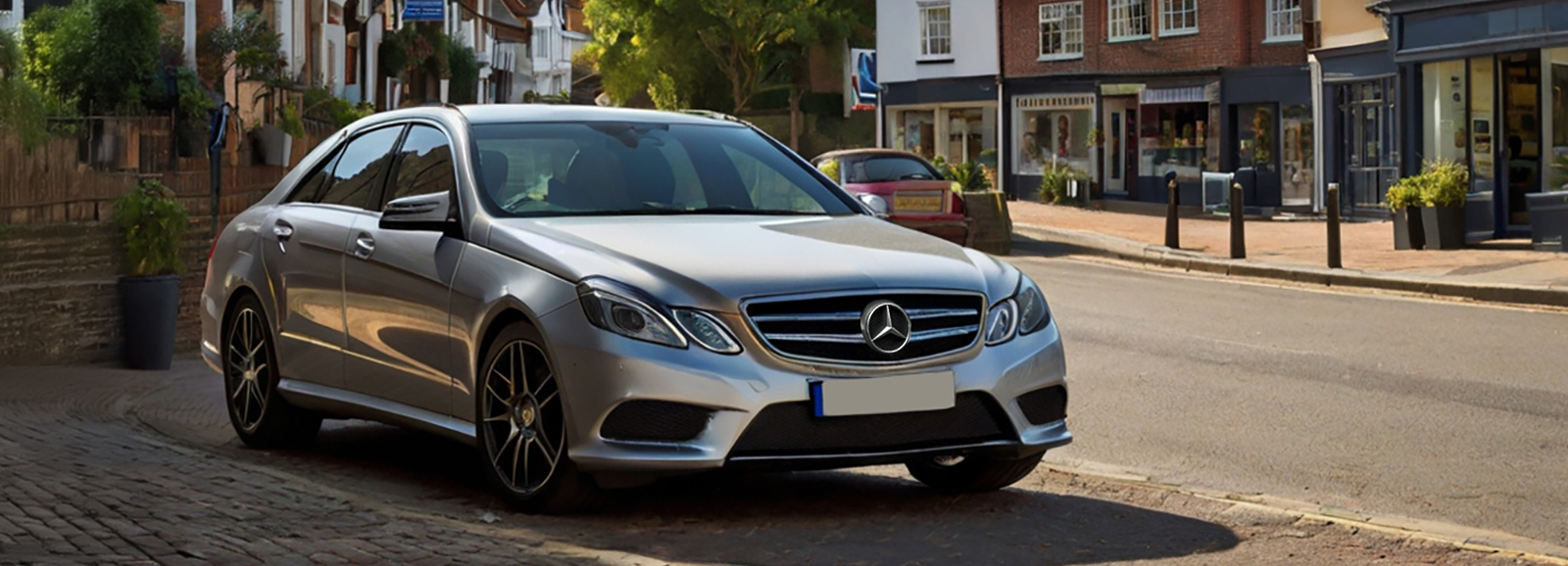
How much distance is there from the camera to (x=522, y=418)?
22.8 feet

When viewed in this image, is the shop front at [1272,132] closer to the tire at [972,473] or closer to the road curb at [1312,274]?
the road curb at [1312,274]

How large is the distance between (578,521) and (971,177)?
2549 cm

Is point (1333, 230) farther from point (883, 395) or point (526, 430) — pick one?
point (526, 430)

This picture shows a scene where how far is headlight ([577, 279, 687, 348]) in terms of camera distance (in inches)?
255

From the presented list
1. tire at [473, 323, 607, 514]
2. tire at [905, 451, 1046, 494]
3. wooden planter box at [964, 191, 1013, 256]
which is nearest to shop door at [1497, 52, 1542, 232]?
wooden planter box at [964, 191, 1013, 256]

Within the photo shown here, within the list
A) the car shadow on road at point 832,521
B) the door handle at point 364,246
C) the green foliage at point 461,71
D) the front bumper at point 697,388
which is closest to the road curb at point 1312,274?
the car shadow on road at point 832,521

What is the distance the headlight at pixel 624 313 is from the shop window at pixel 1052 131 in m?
41.6

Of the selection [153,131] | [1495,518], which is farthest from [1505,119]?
[1495,518]

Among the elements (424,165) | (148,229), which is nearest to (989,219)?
(148,229)

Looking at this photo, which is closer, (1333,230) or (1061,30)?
(1333,230)

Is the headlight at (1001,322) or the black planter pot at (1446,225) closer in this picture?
the headlight at (1001,322)

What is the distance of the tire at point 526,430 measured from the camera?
679cm

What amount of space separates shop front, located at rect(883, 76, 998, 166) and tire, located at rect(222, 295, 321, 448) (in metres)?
42.5

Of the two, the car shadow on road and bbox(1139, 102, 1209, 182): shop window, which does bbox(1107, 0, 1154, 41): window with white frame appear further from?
the car shadow on road
